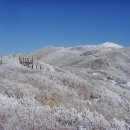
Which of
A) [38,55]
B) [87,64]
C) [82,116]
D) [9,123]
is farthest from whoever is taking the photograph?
[38,55]

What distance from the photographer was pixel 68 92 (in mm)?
18828

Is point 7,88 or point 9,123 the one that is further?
point 7,88

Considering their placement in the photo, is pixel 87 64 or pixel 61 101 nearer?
pixel 61 101

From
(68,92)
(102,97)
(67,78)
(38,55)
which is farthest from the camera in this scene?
(38,55)

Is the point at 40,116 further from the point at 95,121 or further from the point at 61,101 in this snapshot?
the point at 61,101

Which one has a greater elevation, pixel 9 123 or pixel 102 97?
pixel 9 123

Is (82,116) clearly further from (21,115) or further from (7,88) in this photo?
(7,88)

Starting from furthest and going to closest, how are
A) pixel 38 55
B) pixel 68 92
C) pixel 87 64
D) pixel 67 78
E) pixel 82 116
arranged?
pixel 38 55
pixel 87 64
pixel 67 78
pixel 68 92
pixel 82 116

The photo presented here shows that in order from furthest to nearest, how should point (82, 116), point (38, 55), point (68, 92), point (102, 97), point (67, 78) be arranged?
point (38, 55) → point (67, 78) → point (102, 97) → point (68, 92) → point (82, 116)

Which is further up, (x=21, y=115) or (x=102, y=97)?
(x=21, y=115)

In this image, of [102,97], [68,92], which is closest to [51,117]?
[68,92]

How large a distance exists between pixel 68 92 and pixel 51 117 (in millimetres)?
8056

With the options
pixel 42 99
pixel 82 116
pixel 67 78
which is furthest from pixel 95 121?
pixel 67 78

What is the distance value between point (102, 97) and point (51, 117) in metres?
9.87
